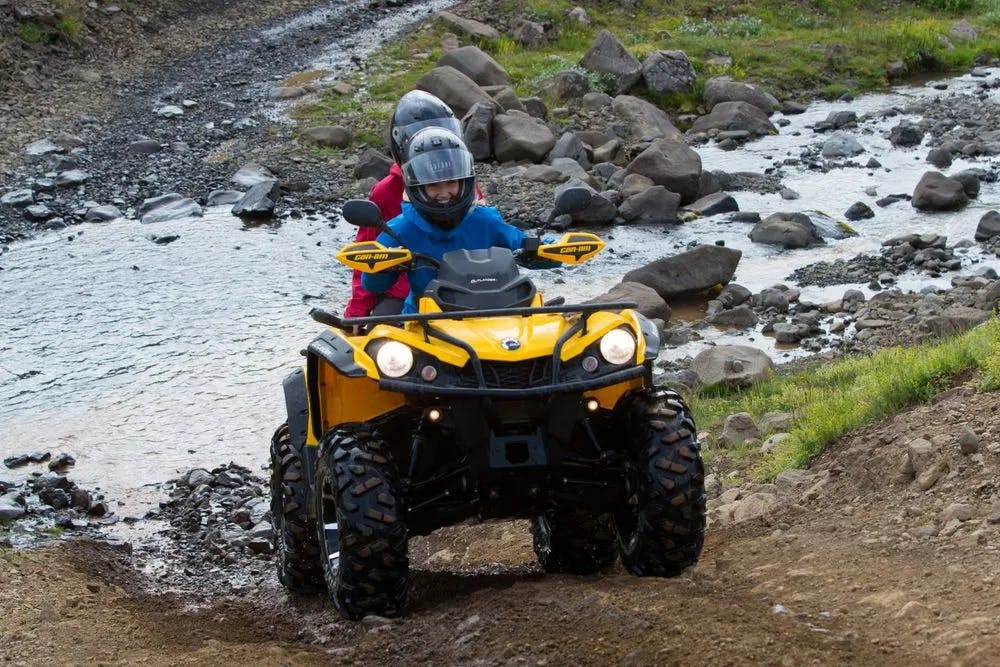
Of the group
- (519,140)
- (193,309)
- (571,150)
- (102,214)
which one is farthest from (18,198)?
(571,150)

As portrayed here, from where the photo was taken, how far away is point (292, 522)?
7652mm

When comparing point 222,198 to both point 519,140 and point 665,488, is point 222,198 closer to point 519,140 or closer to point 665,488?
point 519,140

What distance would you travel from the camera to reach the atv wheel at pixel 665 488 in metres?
6.25

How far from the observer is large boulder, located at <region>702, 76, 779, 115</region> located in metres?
28.6

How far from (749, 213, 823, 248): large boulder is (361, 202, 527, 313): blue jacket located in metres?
13.1

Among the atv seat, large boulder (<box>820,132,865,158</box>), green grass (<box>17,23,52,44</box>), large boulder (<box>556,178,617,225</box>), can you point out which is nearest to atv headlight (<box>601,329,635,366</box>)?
the atv seat

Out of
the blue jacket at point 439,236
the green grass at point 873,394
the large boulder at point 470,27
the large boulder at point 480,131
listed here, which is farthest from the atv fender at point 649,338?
the large boulder at point 470,27

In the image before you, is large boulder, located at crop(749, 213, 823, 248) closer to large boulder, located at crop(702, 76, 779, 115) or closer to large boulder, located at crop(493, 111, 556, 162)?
large boulder, located at crop(493, 111, 556, 162)

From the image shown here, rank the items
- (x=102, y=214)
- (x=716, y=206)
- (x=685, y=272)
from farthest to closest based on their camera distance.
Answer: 1. (x=716, y=206)
2. (x=102, y=214)
3. (x=685, y=272)

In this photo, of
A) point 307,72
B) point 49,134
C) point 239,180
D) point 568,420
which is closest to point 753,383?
point 568,420

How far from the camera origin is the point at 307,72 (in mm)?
29047

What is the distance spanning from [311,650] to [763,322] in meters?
11.0

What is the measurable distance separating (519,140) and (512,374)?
696 inches

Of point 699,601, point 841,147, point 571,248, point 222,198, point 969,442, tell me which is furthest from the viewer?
point 841,147
